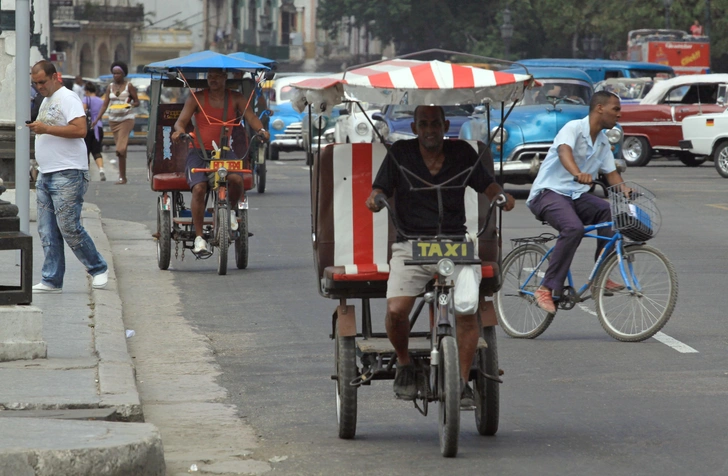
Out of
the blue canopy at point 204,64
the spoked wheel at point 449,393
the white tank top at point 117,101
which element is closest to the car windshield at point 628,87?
the white tank top at point 117,101

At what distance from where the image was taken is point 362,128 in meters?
25.2

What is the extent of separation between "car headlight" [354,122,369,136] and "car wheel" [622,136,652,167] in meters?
7.52

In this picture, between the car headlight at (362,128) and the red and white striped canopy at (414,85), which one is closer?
the red and white striped canopy at (414,85)

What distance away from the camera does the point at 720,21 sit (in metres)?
53.0

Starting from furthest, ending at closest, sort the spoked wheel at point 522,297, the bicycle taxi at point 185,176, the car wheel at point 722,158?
the car wheel at point 722,158 < the bicycle taxi at point 185,176 < the spoked wheel at point 522,297

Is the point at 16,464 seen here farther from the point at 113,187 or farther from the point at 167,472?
the point at 113,187

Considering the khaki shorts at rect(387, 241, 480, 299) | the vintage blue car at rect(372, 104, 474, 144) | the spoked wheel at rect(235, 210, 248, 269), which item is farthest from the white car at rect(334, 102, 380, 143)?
the khaki shorts at rect(387, 241, 480, 299)

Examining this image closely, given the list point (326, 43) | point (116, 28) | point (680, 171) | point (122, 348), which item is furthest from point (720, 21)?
point (326, 43)

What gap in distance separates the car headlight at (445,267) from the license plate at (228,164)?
272 inches

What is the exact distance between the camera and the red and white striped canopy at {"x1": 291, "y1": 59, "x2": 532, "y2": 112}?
21.1 ft

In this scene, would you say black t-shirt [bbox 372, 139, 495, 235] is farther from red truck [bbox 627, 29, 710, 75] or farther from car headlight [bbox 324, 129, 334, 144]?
red truck [bbox 627, 29, 710, 75]

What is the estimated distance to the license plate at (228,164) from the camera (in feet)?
42.4

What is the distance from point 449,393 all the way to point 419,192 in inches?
41.7

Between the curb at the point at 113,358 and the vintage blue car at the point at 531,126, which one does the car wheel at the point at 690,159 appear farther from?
the curb at the point at 113,358
